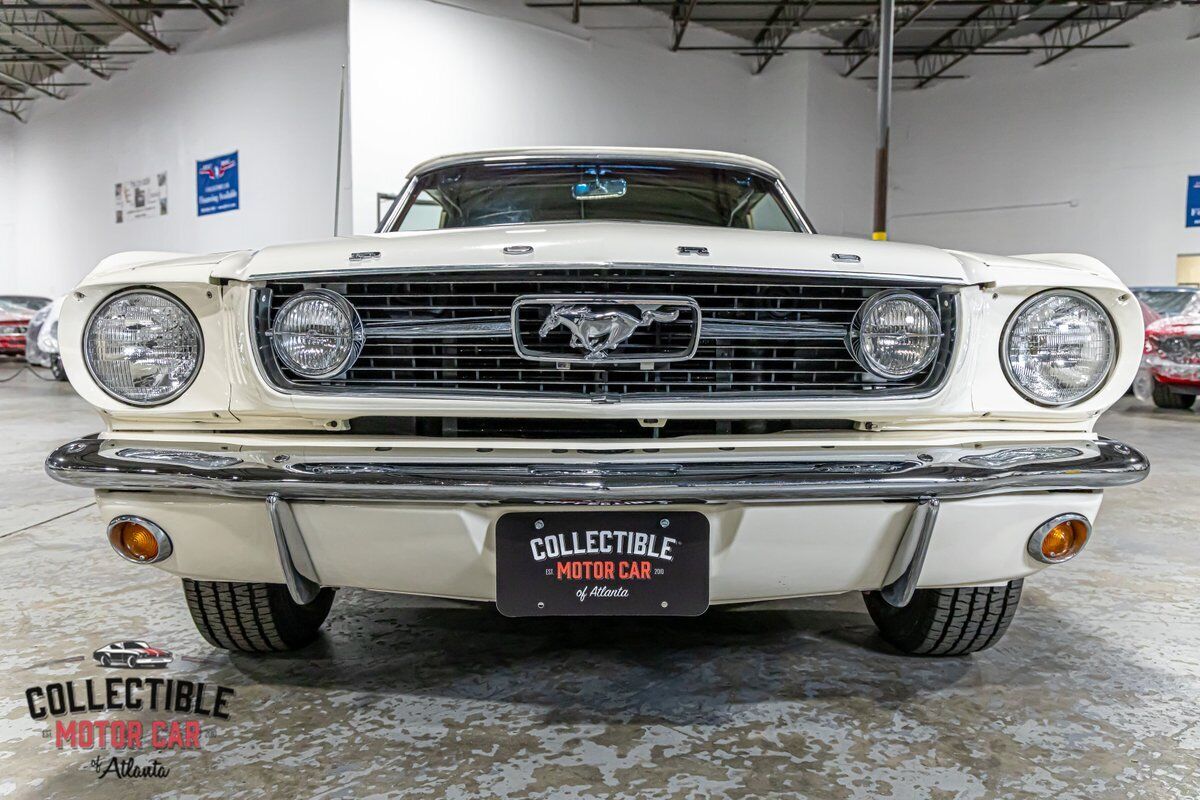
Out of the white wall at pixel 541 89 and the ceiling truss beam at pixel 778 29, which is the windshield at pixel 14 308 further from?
the ceiling truss beam at pixel 778 29

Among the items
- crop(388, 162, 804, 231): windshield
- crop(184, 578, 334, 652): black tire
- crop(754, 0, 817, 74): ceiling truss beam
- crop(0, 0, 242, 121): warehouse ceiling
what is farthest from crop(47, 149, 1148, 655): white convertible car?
crop(754, 0, 817, 74): ceiling truss beam

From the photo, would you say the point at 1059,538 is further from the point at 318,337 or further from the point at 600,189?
the point at 600,189

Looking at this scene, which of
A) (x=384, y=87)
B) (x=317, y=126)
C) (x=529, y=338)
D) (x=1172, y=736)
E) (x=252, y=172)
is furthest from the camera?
(x=252, y=172)

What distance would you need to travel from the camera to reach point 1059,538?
1631 millimetres

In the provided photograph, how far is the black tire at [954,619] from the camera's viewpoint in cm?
186

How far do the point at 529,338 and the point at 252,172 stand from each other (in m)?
11.2

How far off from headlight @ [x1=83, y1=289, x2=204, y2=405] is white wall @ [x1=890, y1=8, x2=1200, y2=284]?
50.7 ft

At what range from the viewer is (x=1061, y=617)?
92.7 inches

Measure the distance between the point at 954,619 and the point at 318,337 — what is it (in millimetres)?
1573

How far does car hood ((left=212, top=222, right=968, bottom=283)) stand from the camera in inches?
59.3

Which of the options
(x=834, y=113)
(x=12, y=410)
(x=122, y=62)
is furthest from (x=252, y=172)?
(x=834, y=113)

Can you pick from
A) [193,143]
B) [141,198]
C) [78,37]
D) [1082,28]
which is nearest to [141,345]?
[193,143]

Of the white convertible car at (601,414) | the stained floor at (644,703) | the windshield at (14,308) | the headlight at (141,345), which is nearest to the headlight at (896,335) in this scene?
the white convertible car at (601,414)

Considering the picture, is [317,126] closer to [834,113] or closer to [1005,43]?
[834,113]
